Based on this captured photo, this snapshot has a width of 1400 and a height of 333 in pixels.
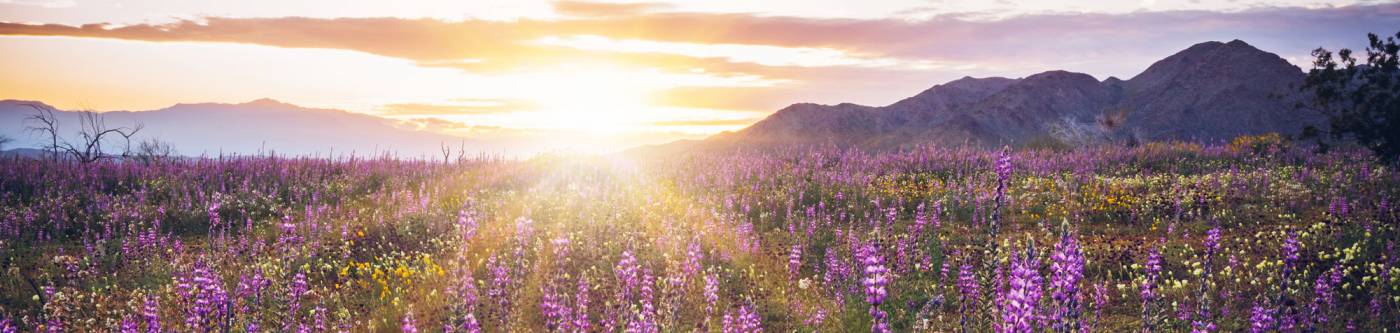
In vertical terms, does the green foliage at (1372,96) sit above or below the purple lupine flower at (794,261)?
above

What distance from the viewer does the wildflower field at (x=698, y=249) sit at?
21.4 ft

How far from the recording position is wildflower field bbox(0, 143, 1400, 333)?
21.4 feet

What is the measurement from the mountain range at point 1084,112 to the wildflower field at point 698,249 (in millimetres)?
24796

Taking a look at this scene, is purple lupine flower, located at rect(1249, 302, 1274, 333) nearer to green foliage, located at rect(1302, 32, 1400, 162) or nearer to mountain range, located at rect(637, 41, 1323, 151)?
green foliage, located at rect(1302, 32, 1400, 162)

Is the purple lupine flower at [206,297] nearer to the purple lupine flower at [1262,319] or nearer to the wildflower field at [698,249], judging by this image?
the wildflower field at [698,249]

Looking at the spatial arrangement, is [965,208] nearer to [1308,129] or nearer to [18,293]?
[1308,129]

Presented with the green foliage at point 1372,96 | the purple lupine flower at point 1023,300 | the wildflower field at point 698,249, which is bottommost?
the wildflower field at point 698,249

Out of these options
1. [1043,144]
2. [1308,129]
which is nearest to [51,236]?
[1308,129]

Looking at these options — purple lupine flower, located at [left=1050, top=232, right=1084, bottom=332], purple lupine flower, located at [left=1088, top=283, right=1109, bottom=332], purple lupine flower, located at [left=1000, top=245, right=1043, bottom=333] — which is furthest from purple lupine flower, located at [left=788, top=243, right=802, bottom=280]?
purple lupine flower, located at [left=1000, top=245, right=1043, bottom=333]

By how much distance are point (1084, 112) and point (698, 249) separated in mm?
52633

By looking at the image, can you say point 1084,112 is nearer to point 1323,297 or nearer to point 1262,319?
point 1323,297

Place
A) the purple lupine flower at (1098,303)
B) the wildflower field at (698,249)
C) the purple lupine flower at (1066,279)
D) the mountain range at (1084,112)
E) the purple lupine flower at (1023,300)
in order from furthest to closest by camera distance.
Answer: the mountain range at (1084,112), the wildflower field at (698,249), the purple lupine flower at (1098,303), the purple lupine flower at (1066,279), the purple lupine flower at (1023,300)

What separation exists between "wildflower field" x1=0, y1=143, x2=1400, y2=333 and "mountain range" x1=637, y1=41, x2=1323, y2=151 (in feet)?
81.4

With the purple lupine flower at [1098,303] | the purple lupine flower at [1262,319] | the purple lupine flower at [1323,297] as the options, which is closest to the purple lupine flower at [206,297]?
the purple lupine flower at [1098,303]
